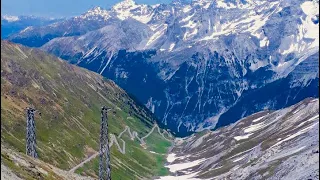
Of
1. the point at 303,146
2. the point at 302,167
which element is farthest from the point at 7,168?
the point at 303,146

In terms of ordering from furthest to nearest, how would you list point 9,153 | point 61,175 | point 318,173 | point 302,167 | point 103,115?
point 302,167, point 318,173, point 61,175, point 9,153, point 103,115

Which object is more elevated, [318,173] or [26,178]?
[26,178]

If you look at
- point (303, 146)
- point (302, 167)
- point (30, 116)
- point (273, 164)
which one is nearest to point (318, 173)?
point (302, 167)

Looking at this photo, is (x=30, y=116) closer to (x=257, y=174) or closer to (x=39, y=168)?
(x=39, y=168)

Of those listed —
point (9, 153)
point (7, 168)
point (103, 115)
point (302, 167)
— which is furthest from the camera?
point (302, 167)

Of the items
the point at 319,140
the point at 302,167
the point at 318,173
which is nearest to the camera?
the point at 318,173

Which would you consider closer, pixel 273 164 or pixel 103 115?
pixel 103 115

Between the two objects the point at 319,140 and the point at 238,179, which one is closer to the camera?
the point at 319,140

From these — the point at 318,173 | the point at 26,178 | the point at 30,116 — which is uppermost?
the point at 30,116

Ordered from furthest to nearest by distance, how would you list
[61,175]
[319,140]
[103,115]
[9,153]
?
[319,140], [61,175], [9,153], [103,115]

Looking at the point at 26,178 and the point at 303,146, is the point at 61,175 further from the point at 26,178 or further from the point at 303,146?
the point at 303,146
